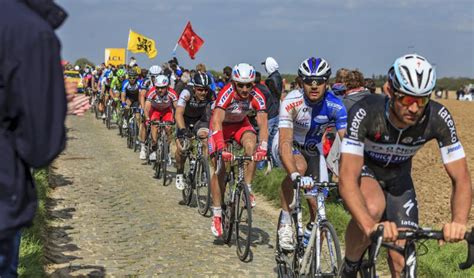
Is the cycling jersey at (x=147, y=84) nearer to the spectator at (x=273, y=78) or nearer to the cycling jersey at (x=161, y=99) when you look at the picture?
the cycling jersey at (x=161, y=99)

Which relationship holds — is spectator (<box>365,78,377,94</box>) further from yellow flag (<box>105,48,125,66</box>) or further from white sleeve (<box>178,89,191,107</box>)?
A: yellow flag (<box>105,48,125,66</box>)

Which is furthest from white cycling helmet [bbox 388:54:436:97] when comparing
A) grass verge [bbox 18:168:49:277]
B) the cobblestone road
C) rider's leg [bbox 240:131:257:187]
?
rider's leg [bbox 240:131:257:187]

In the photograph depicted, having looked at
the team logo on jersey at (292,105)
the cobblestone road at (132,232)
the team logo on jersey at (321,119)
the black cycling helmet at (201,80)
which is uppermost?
the black cycling helmet at (201,80)

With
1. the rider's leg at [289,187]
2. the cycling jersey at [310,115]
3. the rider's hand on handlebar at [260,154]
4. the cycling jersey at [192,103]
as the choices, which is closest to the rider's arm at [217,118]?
the rider's hand on handlebar at [260,154]

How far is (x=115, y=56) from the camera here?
41.5 m

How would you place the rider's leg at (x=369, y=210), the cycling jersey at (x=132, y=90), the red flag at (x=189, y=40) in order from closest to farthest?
the rider's leg at (x=369, y=210) < the cycling jersey at (x=132, y=90) < the red flag at (x=189, y=40)

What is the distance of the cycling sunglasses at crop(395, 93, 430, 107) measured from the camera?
13.1ft

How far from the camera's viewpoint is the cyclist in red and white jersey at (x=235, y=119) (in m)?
8.05

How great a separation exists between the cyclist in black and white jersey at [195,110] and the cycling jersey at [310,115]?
3786 mm

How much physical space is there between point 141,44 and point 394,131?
2559 centimetres

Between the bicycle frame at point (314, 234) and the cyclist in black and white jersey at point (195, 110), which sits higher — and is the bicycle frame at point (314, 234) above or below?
below

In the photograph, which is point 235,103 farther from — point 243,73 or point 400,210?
point 400,210

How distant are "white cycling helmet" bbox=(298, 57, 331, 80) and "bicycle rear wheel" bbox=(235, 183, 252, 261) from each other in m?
1.88

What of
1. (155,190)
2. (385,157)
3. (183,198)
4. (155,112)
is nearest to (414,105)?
(385,157)
